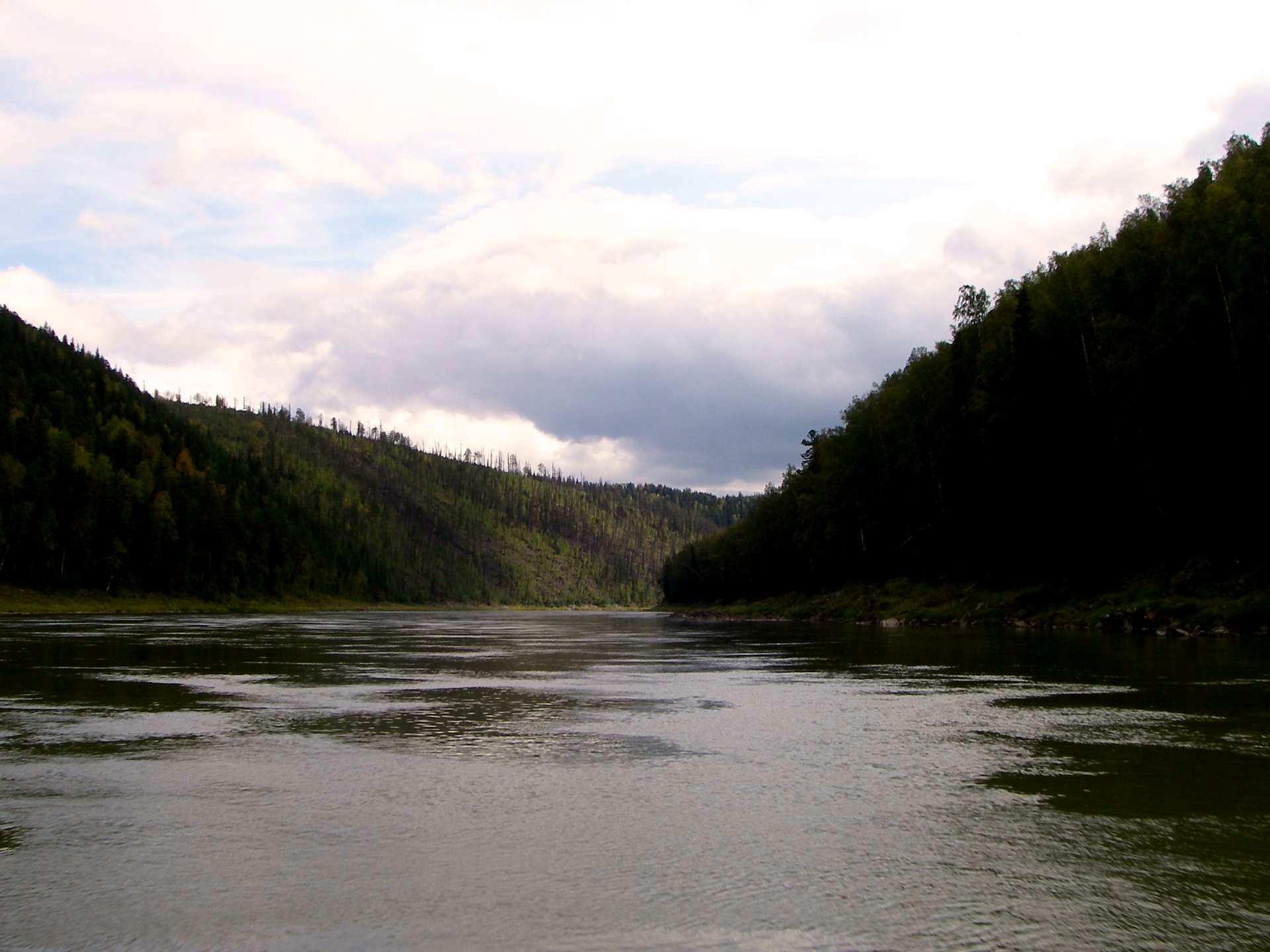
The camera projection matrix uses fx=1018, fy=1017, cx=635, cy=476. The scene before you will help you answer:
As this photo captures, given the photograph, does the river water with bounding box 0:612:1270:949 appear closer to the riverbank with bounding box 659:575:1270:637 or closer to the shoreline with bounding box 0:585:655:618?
the riverbank with bounding box 659:575:1270:637

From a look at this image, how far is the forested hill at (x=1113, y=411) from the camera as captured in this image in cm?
5059

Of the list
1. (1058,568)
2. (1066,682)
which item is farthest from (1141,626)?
(1066,682)

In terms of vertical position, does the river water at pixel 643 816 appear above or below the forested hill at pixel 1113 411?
below

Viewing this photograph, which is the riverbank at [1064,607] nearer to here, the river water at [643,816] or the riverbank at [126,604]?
the river water at [643,816]

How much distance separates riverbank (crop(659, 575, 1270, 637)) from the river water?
57.3 ft

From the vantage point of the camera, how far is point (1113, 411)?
6003cm

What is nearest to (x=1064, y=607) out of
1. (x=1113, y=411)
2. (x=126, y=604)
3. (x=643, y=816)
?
(x=1113, y=411)

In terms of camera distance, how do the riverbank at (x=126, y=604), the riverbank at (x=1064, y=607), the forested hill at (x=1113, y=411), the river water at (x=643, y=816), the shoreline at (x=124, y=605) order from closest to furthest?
the river water at (x=643, y=816) < the riverbank at (x=1064, y=607) < the forested hill at (x=1113, y=411) < the shoreline at (x=124, y=605) < the riverbank at (x=126, y=604)

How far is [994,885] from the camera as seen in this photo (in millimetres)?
9438

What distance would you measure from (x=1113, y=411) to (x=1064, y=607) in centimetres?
1200

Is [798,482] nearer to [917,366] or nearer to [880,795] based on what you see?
[917,366]

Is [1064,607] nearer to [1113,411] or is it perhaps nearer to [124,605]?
[1113,411]

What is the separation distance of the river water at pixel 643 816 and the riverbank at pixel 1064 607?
17.5m

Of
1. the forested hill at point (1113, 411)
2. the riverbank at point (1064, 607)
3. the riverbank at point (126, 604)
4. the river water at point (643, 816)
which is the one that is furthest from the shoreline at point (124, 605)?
the river water at point (643, 816)
